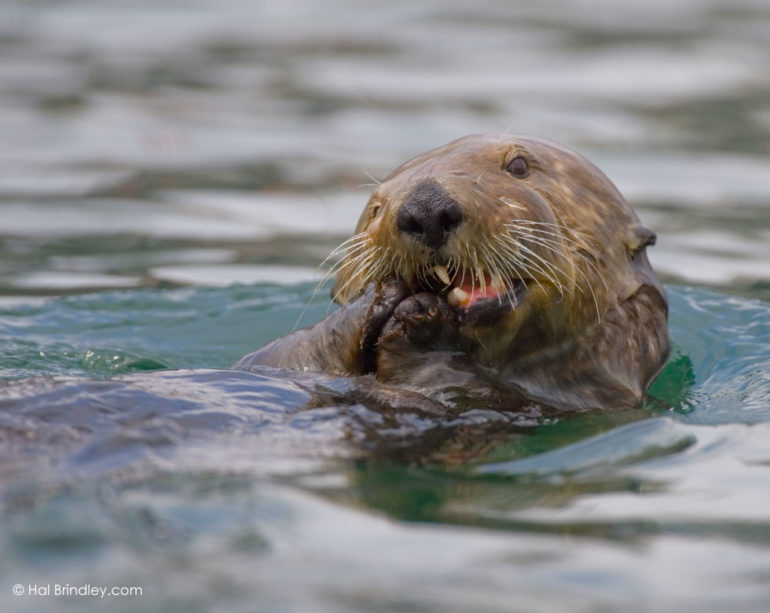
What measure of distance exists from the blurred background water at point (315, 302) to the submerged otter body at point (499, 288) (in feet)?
0.84

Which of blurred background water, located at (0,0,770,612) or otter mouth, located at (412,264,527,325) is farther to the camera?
otter mouth, located at (412,264,527,325)

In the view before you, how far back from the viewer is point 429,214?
168 inches

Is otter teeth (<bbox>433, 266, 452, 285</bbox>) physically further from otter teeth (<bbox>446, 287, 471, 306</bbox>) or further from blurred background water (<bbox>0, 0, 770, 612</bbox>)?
blurred background water (<bbox>0, 0, 770, 612</bbox>)

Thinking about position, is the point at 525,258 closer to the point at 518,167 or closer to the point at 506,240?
the point at 506,240

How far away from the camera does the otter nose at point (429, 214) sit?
428 cm

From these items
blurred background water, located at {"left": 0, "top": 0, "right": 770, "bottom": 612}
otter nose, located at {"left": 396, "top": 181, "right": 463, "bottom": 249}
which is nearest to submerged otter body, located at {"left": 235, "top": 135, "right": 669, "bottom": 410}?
otter nose, located at {"left": 396, "top": 181, "right": 463, "bottom": 249}

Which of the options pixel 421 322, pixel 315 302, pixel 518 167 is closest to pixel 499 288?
pixel 421 322

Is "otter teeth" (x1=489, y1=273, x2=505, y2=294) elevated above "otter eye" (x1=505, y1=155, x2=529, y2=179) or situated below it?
below

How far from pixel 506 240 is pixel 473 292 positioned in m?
0.22

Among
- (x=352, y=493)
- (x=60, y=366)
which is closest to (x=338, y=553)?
(x=352, y=493)

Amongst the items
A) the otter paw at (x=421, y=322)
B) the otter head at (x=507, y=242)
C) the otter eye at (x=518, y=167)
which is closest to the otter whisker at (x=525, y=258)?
the otter head at (x=507, y=242)

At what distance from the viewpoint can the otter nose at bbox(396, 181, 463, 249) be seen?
14.0 ft

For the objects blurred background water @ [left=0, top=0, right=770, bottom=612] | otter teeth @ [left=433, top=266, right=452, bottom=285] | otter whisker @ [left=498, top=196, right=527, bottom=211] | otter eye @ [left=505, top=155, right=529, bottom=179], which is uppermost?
otter eye @ [left=505, top=155, right=529, bottom=179]

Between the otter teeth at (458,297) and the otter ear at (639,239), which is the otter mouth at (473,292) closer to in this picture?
the otter teeth at (458,297)
